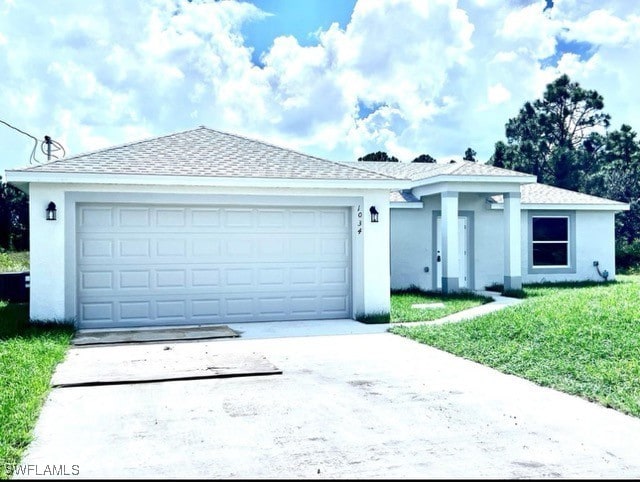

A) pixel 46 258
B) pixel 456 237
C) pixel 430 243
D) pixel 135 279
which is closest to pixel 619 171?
pixel 430 243

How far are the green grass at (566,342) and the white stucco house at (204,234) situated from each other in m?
2.12

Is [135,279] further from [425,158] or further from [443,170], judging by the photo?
[425,158]

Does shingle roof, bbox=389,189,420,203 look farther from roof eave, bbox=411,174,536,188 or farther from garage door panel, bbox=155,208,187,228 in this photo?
garage door panel, bbox=155,208,187,228

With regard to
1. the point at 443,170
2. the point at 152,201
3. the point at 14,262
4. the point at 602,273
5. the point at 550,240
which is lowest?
the point at 602,273

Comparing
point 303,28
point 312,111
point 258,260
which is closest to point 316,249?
point 258,260

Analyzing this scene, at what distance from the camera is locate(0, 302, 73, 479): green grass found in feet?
14.7

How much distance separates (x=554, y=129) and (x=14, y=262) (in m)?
→ 32.1

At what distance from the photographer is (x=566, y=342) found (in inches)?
299

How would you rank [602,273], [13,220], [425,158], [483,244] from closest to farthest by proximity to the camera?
[483,244] → [602,273] → [13,220] → [425,158]

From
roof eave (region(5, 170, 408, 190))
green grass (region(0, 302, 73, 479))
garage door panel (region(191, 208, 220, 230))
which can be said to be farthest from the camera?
garage door panel (region(191, 208, 220, 230))

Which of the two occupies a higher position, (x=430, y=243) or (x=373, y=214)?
(x=373, y=214)

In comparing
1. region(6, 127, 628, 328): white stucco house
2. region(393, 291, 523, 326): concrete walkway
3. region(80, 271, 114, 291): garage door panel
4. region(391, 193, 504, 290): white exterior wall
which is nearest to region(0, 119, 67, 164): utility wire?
region(6, 127, 628, 328): white stucco house

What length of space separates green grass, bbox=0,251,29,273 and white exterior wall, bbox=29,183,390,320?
39.0ft

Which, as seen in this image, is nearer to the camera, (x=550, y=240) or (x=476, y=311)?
(x=476, y=311)
